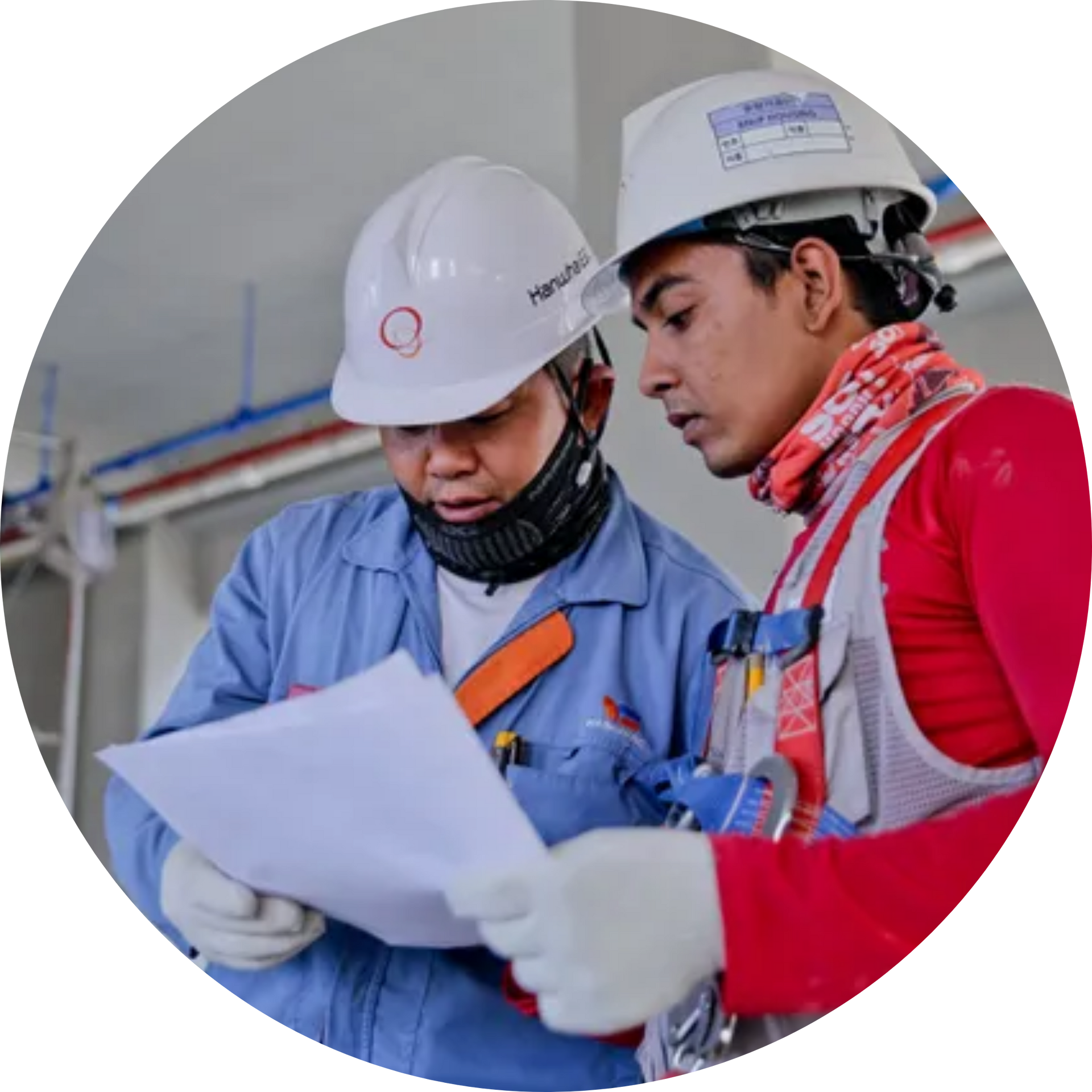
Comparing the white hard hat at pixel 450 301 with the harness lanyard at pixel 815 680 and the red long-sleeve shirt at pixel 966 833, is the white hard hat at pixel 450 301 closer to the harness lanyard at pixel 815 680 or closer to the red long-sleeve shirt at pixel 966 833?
the harness lanyard at pixel 815 680

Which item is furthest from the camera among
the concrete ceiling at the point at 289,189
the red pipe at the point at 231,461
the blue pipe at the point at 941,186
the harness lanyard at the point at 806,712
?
the red pipe at the point at 231,461

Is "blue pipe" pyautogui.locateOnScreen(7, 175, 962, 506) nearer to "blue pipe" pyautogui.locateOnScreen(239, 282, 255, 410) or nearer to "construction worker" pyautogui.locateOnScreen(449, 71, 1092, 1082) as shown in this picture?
"blue pipe" pyautogui.locateOnScreen(239, 282, 255, 410)

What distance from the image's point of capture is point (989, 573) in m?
0.82

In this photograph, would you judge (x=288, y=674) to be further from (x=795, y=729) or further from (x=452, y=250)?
(x=795, y=729)

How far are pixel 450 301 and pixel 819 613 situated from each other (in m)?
0.62

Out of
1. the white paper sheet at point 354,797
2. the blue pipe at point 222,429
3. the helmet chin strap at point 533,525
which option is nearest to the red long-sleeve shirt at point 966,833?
the white paper sheet at point 354,797

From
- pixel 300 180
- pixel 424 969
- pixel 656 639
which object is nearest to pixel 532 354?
pixel 656 639

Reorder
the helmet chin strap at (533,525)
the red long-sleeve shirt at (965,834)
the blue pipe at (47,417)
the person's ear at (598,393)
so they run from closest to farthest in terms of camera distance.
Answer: the red long-sleeve shirt at (965,834)
the helmet chin strap at (533,525)
the person's ear at (598,393)
the blue pipe at (47,417)

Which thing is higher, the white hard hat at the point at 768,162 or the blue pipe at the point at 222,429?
Result: the blue pipe at the point at 222,429

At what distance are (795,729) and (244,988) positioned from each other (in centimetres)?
63

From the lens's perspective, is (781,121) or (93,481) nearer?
(781,121)

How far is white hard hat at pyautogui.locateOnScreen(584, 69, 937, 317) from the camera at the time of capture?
43.7 inches

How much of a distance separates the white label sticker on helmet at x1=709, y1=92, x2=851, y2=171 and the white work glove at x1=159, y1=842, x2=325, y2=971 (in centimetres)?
67

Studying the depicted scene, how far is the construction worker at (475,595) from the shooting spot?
4.01ft
